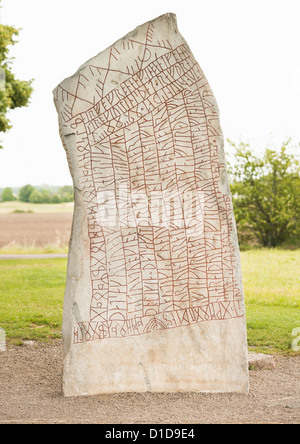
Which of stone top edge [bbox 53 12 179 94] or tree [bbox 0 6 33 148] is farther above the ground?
tree [bbox 0 6 33 148]

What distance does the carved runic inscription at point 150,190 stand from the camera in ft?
16.0

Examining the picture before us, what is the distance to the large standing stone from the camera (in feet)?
16.0

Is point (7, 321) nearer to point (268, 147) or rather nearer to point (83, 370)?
point (83, 370)

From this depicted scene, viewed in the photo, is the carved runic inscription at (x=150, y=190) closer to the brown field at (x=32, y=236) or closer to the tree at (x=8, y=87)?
the tree at (x=8, y=87)

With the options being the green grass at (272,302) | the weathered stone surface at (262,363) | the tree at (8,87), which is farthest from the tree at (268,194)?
the weathered stone surface at (262,363)

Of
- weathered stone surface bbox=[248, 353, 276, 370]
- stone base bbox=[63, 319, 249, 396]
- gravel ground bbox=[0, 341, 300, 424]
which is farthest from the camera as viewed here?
weathered stone surface bbox=[248, 353, 276, 370]

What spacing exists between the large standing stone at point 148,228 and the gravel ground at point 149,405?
0.59ft

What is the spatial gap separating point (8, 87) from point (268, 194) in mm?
10446

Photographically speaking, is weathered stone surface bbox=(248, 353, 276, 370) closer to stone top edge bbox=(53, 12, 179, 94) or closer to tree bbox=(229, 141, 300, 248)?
stone top edge bbox=(53, 12, 179, 94)

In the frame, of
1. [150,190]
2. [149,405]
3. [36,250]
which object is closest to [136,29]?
[150,190]

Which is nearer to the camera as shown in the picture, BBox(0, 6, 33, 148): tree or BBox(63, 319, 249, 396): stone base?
BBox(63, 319, 249, 396): stone base

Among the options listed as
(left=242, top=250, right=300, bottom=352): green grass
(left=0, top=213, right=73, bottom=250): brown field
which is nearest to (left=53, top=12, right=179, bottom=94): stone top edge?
(left=242, top=250, right=300, bottom=352): green grass

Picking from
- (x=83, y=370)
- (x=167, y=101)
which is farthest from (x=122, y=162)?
(x=83, y=370)

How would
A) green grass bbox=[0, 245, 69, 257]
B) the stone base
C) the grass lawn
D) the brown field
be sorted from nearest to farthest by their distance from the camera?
the stone base, the grass lawn, green grass bbox=[0, 245, 69, 257], the brown field
